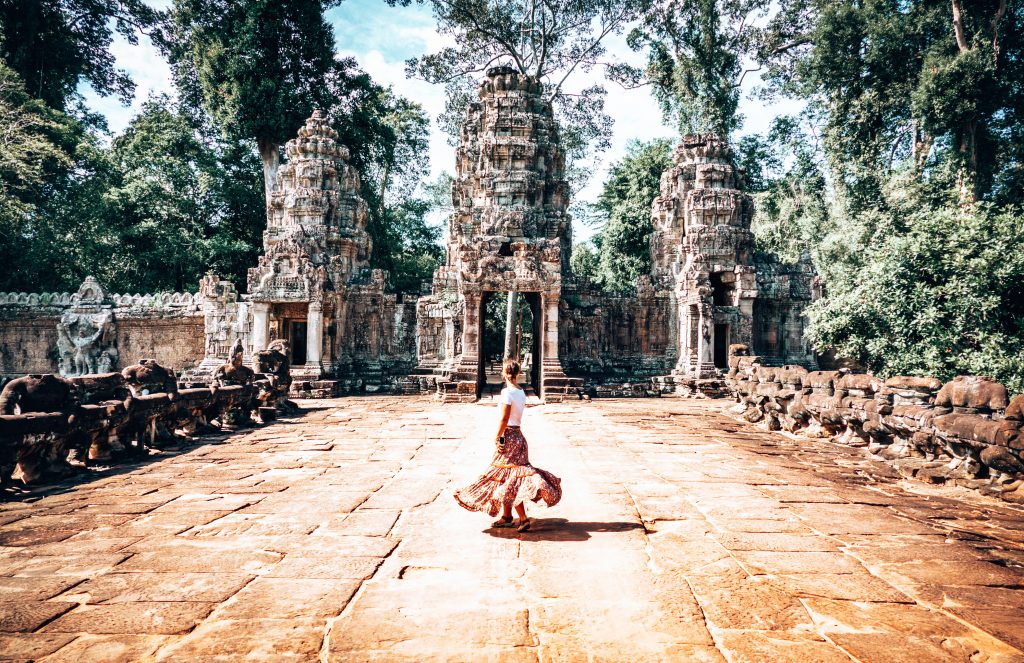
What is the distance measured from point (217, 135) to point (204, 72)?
4.93m

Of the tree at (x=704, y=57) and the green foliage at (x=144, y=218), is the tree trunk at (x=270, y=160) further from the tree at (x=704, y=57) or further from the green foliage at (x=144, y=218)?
A: the tree at (x=704, y=57)

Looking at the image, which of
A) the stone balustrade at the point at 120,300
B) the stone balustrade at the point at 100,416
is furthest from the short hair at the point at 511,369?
the stone balustrade at the point at 120,300

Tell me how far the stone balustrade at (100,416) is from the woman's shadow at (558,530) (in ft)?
16.7

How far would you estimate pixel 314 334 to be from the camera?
17.2 meters

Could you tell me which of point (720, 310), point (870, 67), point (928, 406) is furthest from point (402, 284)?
point (928, 406)

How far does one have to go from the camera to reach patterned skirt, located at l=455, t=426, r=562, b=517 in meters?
4.30

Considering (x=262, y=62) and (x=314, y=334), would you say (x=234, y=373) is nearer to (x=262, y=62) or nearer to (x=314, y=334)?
(x=314, y=334)

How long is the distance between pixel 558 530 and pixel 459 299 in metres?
14.0

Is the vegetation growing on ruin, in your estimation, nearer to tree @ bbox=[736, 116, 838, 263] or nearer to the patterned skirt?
tree @ bbox=[736, 116, 838, 263]

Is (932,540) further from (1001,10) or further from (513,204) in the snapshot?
(1001,10)

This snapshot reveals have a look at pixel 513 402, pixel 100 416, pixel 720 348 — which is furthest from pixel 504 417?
pixel 720 348

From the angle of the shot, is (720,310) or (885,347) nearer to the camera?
(885,347)

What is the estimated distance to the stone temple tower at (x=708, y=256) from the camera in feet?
58.9

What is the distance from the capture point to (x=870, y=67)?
63.5 feet
